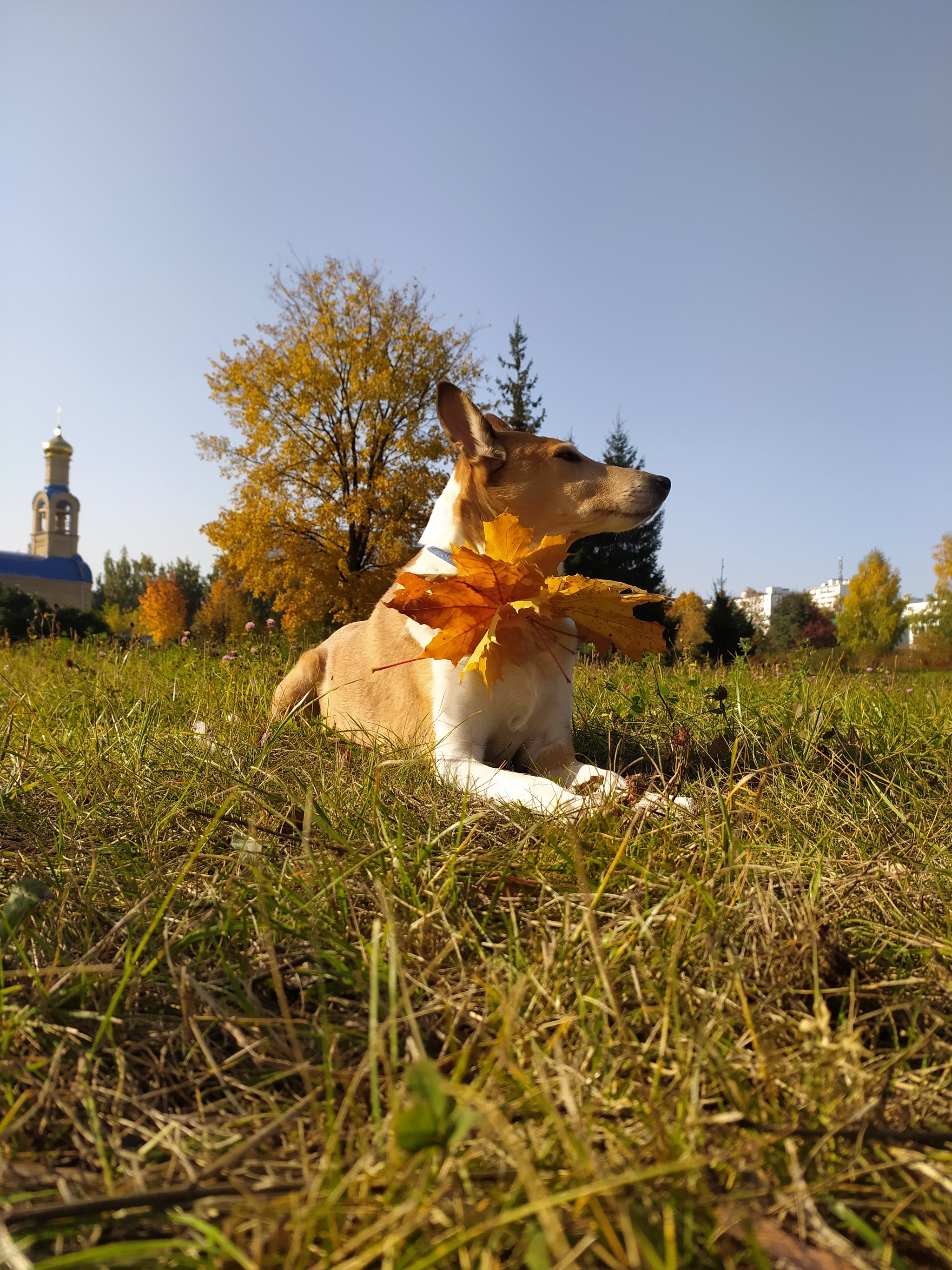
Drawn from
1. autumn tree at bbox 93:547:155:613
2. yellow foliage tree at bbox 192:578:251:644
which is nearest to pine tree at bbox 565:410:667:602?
yellow foliage tree at bbox 192:578:251:644

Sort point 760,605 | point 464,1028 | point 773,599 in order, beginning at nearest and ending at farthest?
1. point 464,1028
2. point 760,605
3. point 773,599

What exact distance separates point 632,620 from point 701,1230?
207 cm

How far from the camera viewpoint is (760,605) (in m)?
66.0

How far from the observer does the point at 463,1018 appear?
123 centimetres

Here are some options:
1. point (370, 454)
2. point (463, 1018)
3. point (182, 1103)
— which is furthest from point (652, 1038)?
point (370, 454)

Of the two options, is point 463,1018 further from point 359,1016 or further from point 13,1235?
point 13,1235

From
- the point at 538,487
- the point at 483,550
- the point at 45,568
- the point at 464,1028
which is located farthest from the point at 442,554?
the point at 45,568

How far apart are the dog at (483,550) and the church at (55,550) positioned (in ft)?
292

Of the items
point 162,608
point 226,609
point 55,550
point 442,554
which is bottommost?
point 442,554

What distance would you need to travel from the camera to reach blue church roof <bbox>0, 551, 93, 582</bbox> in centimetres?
8275

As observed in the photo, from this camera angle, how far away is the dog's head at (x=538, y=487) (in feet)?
11.2

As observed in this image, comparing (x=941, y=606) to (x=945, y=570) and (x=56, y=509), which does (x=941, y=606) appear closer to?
(x=945, y=570)

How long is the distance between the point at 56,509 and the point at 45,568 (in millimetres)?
9139

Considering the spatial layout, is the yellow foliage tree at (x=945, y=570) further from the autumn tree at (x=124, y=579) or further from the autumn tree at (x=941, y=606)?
the autumn tree at (x=124, y=579)
